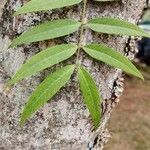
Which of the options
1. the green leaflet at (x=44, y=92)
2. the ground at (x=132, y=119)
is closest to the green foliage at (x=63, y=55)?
the green leaflet at (x=44, y=92)

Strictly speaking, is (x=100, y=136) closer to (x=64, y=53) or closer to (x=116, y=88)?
(x=116, y=88)

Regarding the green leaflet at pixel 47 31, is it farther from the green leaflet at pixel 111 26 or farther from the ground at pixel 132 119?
the ground at pixel 132 119

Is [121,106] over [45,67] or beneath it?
beneath

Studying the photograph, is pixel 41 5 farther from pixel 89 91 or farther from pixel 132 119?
pixel 132 119

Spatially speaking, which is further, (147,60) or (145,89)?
(147,60)

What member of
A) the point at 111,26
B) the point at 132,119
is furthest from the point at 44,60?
the point at 132,119

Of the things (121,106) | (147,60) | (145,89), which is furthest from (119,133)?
(147,60)
